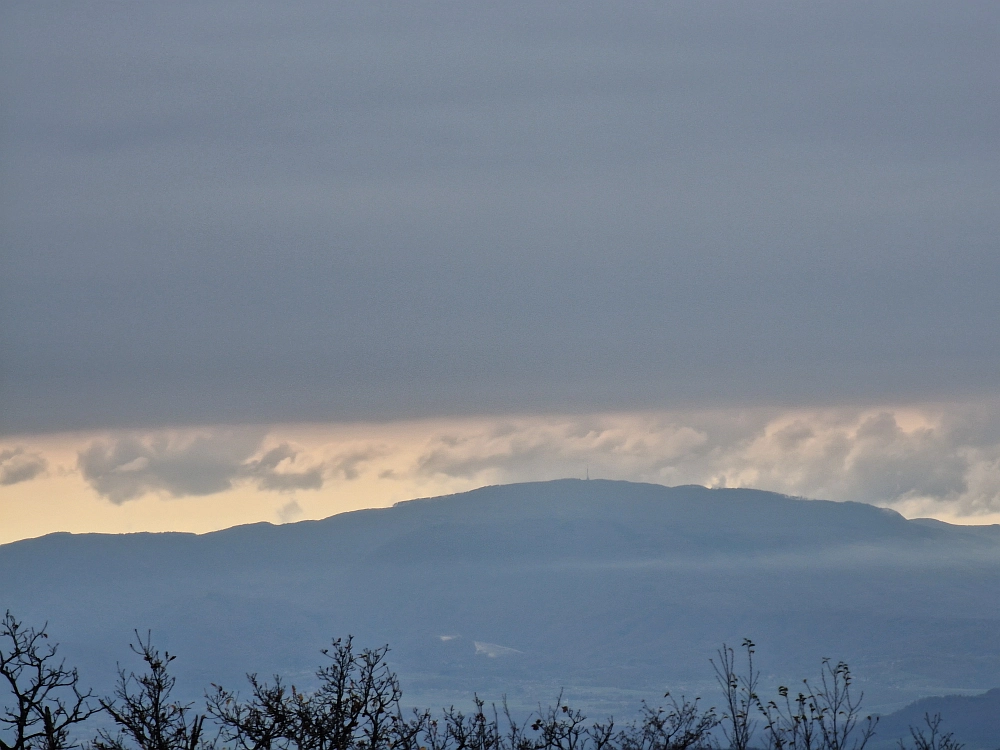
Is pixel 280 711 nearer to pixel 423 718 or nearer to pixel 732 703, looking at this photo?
pixel 423 718

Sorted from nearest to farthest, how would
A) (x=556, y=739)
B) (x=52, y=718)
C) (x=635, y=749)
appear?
(x=52, y=718)
(x=556, y=739)
(x=635, y=749)

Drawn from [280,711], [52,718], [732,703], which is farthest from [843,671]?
[52,718]

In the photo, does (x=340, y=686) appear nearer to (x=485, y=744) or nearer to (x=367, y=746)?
(x=367, y=746)

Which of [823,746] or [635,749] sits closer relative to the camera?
[823,746]

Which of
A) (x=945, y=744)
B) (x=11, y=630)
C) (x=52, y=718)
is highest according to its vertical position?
(x=11, y=630)

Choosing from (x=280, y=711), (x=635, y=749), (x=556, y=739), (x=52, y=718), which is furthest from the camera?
(x=635, y=749)

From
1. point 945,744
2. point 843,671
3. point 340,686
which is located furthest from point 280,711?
point 945,744

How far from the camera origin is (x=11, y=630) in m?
29.0

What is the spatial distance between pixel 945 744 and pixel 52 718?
69.4ft

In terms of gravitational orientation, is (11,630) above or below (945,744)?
above

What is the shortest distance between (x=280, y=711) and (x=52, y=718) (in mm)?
4438

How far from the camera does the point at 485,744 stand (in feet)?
102

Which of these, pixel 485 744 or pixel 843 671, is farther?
pixel 485 744

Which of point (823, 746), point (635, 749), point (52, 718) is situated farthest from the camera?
point (635, 749)
